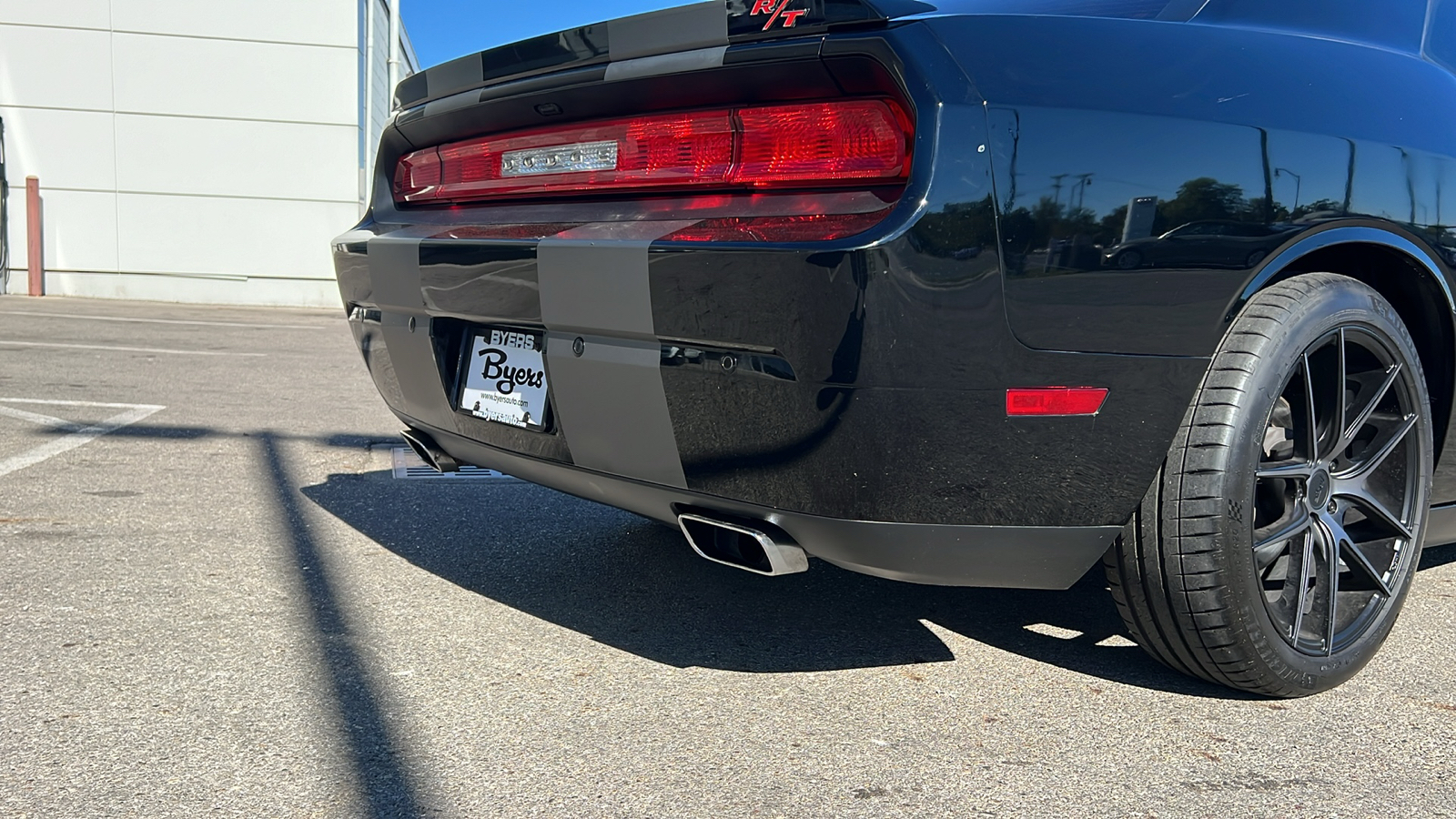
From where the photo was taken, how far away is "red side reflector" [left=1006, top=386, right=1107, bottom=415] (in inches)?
76.6

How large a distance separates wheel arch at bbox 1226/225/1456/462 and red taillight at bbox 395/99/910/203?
0.72m

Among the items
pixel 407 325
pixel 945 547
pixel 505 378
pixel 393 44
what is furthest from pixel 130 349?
pixel 393 44

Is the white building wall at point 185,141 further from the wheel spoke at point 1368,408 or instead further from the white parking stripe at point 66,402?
the wheel spoke at point 1368,408

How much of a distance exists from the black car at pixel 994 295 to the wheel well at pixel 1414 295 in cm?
1

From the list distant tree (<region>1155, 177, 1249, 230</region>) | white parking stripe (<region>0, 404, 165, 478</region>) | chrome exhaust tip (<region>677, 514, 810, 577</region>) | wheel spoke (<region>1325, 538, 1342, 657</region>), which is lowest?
white parking stripe (<region>0, 404, 165, 478</region>)

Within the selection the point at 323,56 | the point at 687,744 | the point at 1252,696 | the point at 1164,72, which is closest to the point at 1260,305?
the point at 1164,72

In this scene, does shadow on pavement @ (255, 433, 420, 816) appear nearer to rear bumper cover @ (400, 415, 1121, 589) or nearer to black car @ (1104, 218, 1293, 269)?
rear bumper cover @ (400, 415, 1121, 589)

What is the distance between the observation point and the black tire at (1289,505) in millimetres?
2135

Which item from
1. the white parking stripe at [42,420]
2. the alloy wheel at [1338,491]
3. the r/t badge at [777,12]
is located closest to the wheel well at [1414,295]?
the alloy wheel at [1338,491]

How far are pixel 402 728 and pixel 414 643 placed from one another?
1.55ft

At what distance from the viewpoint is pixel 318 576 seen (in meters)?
3.09

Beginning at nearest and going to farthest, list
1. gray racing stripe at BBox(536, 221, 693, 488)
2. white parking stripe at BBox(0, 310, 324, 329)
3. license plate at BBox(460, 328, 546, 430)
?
gray racing stripe at BBox(536, 221, 693, 488) → license plate at BBox(460, 328, 546, 430) → white parking stripe at BBox(0, 310, 324, 329)

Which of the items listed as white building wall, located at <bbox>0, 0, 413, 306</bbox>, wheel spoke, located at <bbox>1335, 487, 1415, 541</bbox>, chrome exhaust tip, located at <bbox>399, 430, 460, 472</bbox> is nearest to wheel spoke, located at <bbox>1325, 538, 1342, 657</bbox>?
wheel spoke, located at <bbox>1335, 487, 1415, 541</bbox>

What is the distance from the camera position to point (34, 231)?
1511 centimetres
